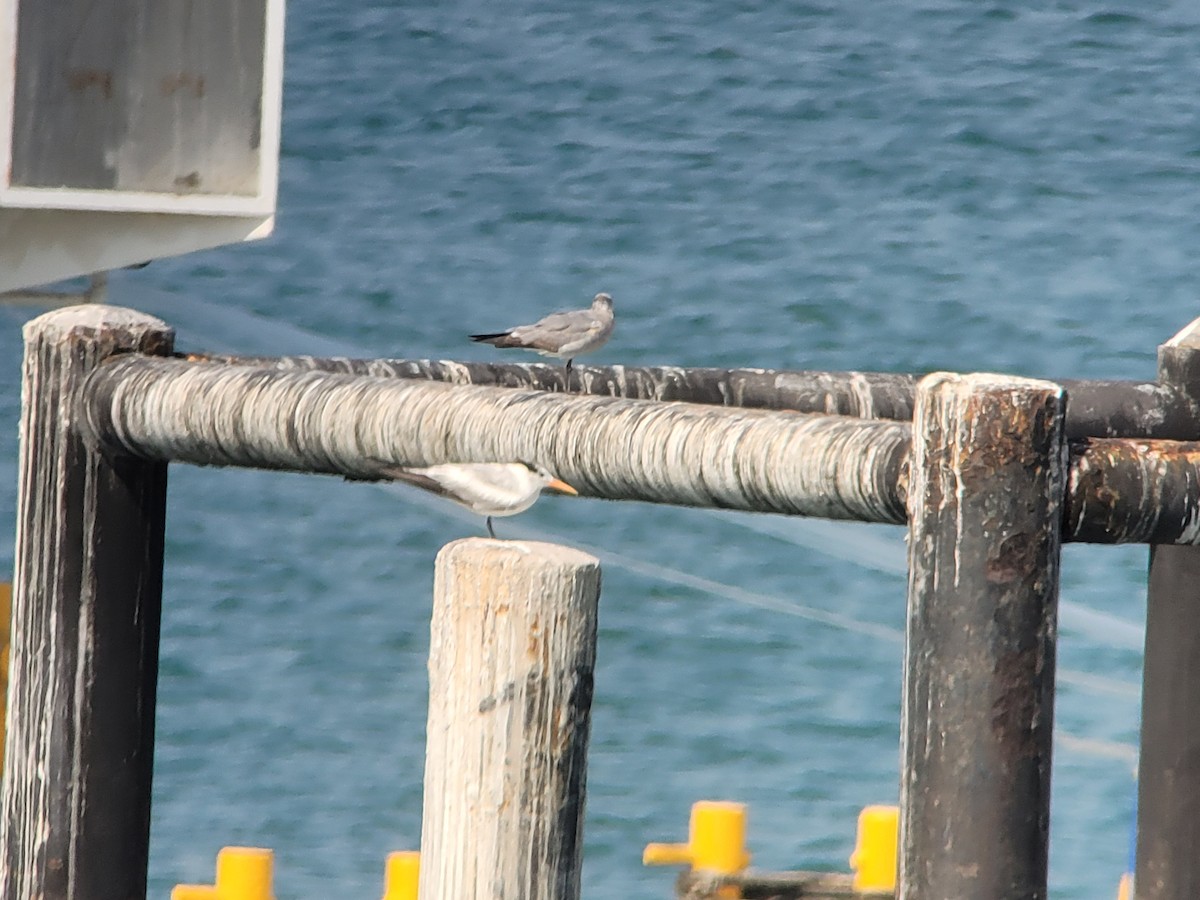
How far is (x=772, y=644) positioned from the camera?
30.8ft

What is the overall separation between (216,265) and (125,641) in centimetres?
880

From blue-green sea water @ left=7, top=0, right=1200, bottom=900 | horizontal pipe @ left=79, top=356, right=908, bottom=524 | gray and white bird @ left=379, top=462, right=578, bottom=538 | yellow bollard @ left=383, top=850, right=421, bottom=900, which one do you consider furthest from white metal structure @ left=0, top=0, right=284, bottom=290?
blue-green sea water @ left=7, top=0, right=1200, bottom=900

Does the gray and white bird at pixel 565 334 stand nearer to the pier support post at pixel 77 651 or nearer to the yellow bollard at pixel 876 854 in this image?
the yellow bollard at pixel 876 854

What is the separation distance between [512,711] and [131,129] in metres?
2.84

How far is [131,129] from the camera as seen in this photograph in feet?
13.3

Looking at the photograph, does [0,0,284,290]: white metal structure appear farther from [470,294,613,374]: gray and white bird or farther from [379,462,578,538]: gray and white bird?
[379,462,578,538]: gray and white bird

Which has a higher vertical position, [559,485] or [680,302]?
[680,302]

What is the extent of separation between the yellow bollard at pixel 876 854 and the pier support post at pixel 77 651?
199 centimetres

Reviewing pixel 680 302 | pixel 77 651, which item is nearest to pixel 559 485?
pixel 77 651

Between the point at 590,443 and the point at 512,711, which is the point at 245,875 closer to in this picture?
the point at 590,443

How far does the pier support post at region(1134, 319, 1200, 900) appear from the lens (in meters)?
2.30

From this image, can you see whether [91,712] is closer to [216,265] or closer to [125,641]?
[125,641]

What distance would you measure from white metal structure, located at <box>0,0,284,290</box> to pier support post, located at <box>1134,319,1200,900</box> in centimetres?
227

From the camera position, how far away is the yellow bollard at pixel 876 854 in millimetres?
3777
